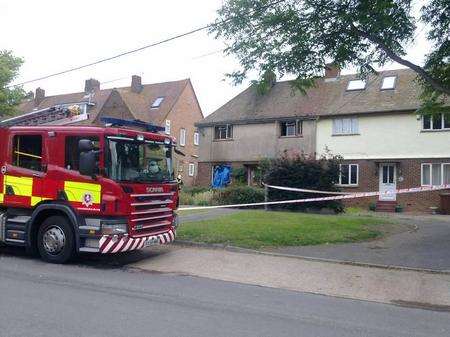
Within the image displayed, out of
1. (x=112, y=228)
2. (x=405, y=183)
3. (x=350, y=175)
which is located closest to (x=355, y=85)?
(x=350, y=175)

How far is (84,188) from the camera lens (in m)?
10.1

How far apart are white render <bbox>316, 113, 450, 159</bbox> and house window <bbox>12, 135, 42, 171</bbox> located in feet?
59.3

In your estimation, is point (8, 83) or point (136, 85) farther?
point (136, 85)

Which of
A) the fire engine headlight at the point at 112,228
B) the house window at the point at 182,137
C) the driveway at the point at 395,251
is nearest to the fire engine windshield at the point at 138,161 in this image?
the fire engine headlight at the point at 112,228

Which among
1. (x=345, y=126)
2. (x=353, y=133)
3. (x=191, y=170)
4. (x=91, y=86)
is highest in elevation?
(x=91, y=86)

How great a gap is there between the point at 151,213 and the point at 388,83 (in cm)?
2169

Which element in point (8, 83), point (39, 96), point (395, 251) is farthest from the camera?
point (39, 96)

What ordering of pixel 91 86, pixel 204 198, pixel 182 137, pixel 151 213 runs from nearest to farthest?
pixel 151 213
pixel 204 198
pixel 182 137
pixel 91 86

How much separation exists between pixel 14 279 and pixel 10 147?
11.0 feet

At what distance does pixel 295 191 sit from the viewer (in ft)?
67.0

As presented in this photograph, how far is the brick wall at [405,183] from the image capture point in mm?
25828

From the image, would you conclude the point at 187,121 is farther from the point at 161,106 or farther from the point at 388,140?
the point at 388,140

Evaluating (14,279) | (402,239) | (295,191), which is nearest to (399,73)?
(295,191)

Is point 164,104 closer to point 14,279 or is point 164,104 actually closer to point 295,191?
point 295,191
